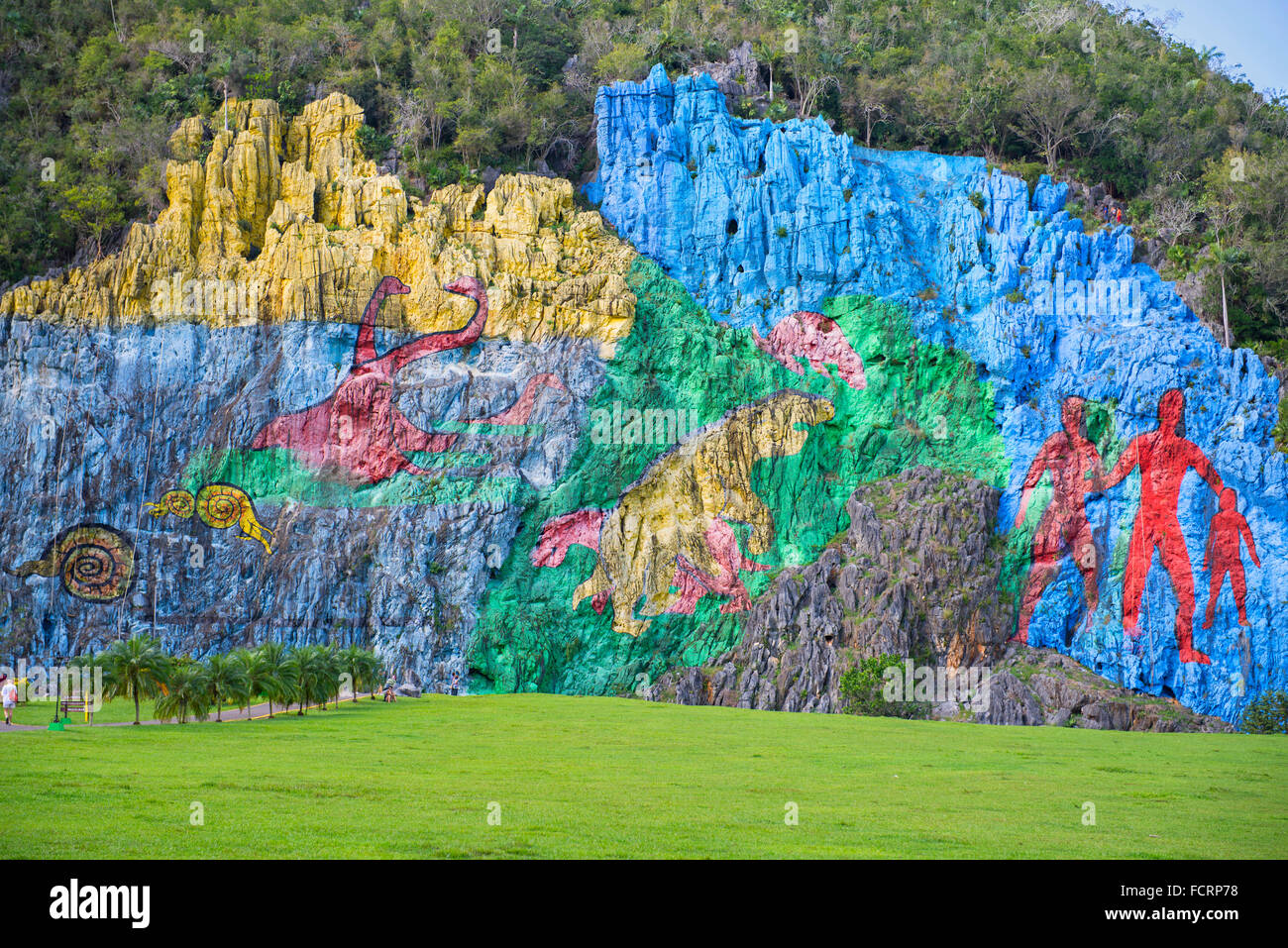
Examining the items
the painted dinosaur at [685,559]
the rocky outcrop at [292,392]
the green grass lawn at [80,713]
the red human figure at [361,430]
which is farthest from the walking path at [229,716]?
the red human figure at [361,430]

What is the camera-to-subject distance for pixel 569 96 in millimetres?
61875

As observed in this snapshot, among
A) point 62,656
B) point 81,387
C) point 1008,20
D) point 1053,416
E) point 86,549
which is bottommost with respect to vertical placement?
point 62,656

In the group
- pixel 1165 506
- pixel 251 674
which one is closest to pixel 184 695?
pixel 251 674

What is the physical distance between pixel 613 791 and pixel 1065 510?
103 feet

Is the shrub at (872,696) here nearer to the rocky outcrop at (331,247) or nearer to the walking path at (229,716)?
the walking path at (229,716)

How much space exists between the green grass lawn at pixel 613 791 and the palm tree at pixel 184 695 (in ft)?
2.86

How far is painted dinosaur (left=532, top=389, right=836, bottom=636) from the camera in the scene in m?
47.1

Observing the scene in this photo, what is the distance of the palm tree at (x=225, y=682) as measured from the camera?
105ft

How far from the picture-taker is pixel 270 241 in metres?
51.1

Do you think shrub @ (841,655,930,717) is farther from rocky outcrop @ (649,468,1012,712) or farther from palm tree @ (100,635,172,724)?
palm tree @ (100,635,172,724)

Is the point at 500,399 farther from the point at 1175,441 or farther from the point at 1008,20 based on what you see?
the point at 1008,20
